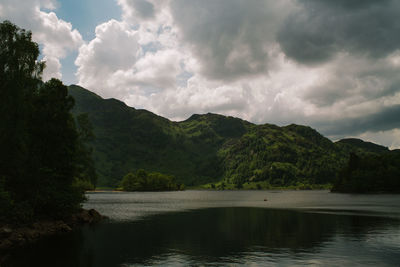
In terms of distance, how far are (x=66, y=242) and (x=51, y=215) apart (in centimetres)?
1973

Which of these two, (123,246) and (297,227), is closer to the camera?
(123,246)

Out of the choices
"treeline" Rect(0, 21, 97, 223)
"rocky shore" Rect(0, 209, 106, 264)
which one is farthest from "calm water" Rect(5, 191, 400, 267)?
"treeline" Rect(0, 21, 97, 223)

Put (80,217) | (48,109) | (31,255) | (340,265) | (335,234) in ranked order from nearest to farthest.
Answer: (340,265) < (31,255) < (335,234) < (48,109) < (80,217)

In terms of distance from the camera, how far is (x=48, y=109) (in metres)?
65.9

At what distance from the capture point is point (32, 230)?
196ft

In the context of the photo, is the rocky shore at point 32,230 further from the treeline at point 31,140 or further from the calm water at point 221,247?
the calm water at point 221,247

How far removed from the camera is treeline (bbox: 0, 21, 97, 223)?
174 ft

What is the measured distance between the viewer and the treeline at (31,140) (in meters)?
52.9

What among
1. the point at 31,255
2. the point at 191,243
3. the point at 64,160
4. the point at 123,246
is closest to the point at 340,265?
the point at 191,243

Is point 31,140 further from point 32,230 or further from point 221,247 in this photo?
point 221,247

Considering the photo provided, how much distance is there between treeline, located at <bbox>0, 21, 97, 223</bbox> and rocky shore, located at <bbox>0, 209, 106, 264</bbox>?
2.05 metres

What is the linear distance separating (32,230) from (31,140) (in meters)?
17.7

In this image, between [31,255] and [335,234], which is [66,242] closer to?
[31,255]

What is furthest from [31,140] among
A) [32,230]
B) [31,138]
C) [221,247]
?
[221,247]
